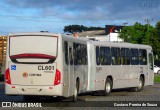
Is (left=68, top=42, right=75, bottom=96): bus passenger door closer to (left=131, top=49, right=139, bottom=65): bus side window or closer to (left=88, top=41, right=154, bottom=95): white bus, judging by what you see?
(left=88, top=41, right=154, bottom=95): white bus

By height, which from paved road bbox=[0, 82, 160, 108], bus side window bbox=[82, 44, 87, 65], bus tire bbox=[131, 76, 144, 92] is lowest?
bus tire bbox=[131, 76, 144, 92]

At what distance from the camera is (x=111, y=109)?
16609 mm

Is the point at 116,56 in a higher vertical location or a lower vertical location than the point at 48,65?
lower

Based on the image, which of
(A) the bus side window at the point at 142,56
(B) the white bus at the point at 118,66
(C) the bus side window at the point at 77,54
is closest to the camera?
(C) the bus side window at the point at 77,54

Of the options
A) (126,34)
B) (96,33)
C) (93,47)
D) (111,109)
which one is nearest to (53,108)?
(111,109)

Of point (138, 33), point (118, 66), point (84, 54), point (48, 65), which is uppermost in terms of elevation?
point (84, 54)

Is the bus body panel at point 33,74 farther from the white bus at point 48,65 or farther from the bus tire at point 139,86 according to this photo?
the bus tire at point 139,86

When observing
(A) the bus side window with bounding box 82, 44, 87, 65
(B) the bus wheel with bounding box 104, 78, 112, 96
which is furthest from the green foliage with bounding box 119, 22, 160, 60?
(A) the bus side window with bounding box 82, 44, 87, 65

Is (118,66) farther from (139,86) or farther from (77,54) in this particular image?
(77,54)

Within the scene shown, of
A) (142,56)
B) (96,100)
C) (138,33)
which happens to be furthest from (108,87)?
(138,33)

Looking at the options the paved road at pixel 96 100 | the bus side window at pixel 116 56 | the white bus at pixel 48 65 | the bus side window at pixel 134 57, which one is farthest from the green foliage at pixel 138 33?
the white bus at pixel 48 65

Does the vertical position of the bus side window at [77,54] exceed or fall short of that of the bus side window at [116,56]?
it exceeds it

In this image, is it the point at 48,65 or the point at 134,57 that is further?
the point at 134,57

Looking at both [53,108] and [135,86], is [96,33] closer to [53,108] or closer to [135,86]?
[135,86]
